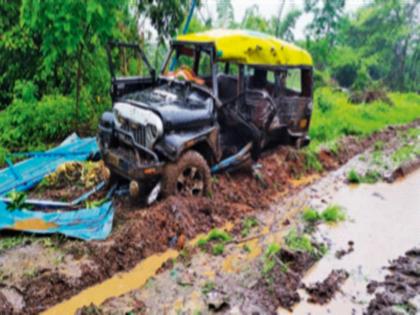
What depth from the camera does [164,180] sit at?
5.48 m

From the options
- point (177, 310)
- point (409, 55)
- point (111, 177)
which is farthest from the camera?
point (409, 55)

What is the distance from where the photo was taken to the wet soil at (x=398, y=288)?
13.4ft

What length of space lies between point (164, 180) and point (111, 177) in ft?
3.36

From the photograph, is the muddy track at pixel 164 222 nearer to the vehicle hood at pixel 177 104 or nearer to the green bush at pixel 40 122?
the vehicle hood at pixel 177 104

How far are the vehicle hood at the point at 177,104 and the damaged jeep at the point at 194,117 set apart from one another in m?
0.01

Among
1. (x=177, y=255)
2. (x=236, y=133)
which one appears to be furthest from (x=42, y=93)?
(x=177, y=255)

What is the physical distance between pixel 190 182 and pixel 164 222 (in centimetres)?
87

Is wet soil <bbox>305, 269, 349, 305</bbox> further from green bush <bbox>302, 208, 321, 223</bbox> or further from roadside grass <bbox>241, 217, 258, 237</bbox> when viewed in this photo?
green bush <bbox>302, 208, 321, 223</bbox>

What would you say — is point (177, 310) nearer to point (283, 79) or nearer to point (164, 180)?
point (164, 180)

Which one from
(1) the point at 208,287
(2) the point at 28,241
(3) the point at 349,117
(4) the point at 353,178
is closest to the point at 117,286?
(1) the point at 208,287

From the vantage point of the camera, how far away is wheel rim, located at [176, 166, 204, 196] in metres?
5.78

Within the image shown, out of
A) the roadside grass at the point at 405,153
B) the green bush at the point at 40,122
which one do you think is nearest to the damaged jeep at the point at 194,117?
the green bush at the point at 40,122

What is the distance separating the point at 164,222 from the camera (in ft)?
17.3

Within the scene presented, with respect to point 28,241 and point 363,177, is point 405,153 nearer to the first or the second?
point 363,177
